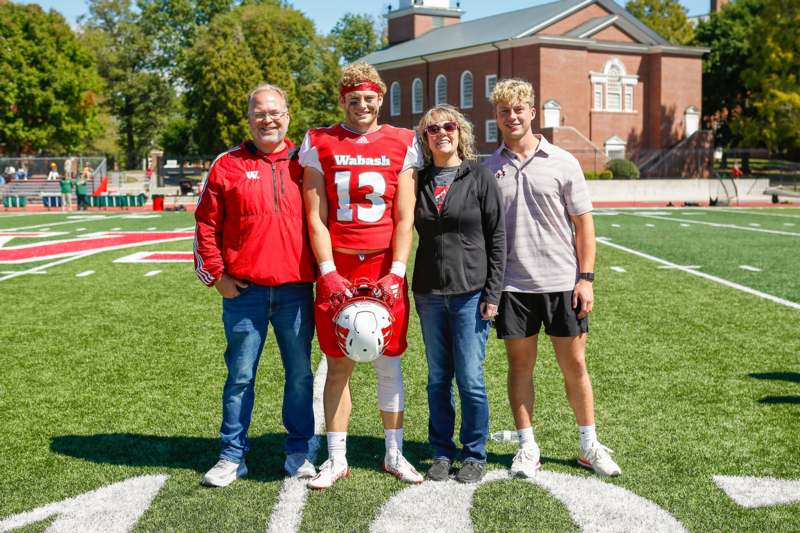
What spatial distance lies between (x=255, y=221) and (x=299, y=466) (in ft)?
4.08

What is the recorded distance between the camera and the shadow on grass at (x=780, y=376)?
20.2 ft

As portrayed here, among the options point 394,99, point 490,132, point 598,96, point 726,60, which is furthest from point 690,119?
point 394,99

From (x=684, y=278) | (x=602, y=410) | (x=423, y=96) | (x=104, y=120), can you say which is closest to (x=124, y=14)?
(x=104, y=120)

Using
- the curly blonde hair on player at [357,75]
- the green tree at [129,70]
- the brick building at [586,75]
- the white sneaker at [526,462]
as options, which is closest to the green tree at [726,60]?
the brick building at [586,75]

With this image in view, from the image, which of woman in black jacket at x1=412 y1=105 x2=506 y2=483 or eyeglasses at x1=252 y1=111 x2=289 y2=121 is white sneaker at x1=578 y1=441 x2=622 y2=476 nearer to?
woman in black jacket at x1=412 y1=105 x2=506 y2=483

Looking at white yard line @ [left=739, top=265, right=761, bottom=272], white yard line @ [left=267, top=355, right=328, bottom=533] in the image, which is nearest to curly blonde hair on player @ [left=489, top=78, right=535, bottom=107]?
white yard line @ [left=267, top=355, right=328, bottom=533]

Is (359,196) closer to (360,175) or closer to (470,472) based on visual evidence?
(360,175)

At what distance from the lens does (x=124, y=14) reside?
237 feet

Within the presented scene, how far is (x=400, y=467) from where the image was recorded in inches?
169

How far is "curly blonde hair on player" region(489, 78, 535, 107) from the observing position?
13.7 feet

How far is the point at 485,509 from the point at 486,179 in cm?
154

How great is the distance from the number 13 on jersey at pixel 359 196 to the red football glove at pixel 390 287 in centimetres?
28

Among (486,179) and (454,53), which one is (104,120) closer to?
(454,53)

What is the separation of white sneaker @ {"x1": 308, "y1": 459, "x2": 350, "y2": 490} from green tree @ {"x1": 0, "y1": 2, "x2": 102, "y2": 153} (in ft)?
176
